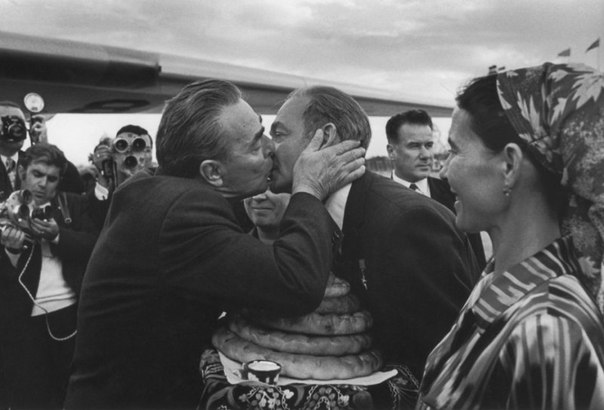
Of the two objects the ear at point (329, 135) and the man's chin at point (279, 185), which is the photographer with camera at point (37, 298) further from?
the ear at point (329, 135)

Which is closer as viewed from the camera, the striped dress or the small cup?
the striped dress

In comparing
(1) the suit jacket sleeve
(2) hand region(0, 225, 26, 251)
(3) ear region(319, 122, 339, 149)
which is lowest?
(2) hand region(0, 225, 26, 251)

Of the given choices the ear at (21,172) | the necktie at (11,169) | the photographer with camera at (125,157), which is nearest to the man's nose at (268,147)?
the ear at (21,172)

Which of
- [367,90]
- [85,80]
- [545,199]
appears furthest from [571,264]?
[367,90]

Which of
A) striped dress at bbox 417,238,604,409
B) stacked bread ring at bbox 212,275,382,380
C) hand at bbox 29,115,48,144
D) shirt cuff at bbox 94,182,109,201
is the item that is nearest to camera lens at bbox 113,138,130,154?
shirt cuff at bbox 94,182,109,201

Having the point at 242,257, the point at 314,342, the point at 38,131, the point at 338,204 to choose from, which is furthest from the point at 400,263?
the point at 38,131

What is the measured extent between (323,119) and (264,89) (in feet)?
29.5

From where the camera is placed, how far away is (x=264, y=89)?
1088cm

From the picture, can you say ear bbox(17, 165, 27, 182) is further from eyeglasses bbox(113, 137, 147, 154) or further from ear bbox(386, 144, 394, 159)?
ear bbox(386, 144, 394, 159)

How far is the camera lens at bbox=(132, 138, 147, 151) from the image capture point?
4.37m

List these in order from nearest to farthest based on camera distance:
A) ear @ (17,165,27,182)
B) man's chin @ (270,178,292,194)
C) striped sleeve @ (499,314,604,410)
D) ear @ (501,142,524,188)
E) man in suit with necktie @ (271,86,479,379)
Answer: striped sleeve @ (499,314,604,410), ear @ (501,142,524,188), man in suit with necktie @ (271,86,479,379), man's chin @ (270,178,292,194), ear @ (17,165,27,182)

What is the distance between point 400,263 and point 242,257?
50 cm

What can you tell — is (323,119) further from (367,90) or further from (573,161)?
(367,90)

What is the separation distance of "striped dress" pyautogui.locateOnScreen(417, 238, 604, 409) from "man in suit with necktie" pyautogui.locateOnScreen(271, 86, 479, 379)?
418mm
